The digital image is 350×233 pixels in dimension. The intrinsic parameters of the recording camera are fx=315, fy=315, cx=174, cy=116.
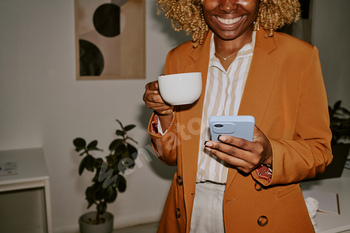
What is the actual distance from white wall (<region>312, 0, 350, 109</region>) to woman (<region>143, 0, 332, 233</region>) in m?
2.24

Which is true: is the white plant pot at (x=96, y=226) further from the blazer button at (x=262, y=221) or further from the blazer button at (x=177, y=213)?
the blazer button at (x=262, y=221)

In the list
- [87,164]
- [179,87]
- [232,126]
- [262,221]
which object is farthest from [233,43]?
[87,164]

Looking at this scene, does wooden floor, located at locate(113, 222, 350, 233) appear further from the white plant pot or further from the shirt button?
the shirt button

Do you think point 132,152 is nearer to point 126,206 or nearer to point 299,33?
point 126,206

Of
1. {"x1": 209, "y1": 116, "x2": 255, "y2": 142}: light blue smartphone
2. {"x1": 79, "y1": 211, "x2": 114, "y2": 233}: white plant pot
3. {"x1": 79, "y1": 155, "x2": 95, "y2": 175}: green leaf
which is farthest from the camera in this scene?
{"x1": 79, "y1": 211, "x2": 114, "y2": 233}: white plant pot

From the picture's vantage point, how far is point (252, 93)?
3.27 feet

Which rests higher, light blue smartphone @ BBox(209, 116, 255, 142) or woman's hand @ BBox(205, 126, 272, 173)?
light blue smartphone @ BBox(209, 116, 255, 142)

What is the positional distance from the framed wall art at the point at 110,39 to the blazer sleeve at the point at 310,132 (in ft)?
5.88

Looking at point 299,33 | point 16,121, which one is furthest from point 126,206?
point 299,33

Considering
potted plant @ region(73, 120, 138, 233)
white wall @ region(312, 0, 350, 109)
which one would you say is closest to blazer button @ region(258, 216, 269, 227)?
potted plant @ region(73, 120, 138, 233)

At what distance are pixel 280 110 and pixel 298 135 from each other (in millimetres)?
108

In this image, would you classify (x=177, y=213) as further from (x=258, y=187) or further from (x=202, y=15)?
(x=202, y=15)

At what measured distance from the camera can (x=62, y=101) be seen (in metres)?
2.43

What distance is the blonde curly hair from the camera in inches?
43.1
